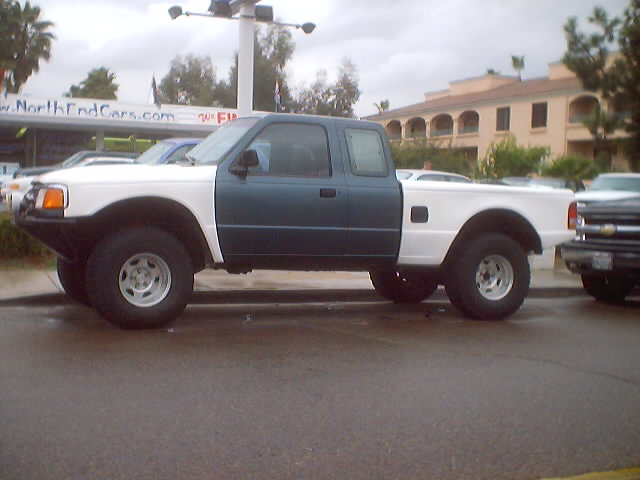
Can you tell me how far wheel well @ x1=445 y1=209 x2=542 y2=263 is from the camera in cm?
890

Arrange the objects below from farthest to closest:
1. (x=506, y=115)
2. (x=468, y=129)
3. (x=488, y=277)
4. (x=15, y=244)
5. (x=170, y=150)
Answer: (x=468, y=129) → (x=506, y=115) → (x=170, y=150) → (x=15, y=244) → (x=488, y=277)

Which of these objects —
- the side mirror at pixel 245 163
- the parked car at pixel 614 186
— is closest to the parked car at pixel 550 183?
the parked car at pixel 614 186

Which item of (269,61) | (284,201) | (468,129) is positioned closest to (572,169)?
(468,129)

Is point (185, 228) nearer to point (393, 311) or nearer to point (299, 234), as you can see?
point (299, 234)

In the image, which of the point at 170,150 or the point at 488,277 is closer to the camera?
the point at 488,277

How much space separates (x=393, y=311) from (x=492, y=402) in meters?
4.03

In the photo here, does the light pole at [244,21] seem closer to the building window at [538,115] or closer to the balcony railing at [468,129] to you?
the building window at [538,115]

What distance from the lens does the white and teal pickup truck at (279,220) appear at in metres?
7.37

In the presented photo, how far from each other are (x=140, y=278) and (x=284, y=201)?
153cm

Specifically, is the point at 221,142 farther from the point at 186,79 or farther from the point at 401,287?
the point at 186,79

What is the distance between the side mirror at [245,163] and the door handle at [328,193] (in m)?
0.74

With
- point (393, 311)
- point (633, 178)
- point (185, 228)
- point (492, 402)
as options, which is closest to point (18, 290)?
point (185, 228)

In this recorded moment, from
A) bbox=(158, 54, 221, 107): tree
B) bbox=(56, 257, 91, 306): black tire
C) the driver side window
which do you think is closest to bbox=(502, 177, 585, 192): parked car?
the driver side window

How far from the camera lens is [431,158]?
39.3m
